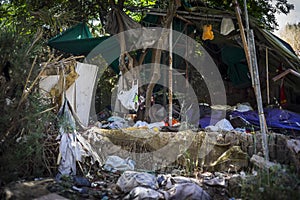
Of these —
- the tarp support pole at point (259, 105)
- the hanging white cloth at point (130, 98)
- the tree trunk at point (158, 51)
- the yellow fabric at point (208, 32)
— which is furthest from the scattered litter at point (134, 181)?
the yellow fabric at point (208, 32)

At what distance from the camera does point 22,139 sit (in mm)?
3117

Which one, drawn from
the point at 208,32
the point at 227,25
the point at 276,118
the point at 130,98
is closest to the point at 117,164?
the point at 130,98

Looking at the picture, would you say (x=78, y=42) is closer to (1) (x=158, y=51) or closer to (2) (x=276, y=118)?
(1) (x=158, y=51)

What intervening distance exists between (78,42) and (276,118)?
385 centimetres

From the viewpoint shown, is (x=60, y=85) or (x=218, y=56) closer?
(x=60, y=85)

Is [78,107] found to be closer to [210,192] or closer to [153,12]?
[153,12]

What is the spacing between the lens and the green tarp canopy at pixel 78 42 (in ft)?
20.4

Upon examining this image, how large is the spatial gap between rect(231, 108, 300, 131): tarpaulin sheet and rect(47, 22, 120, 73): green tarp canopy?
2832mm

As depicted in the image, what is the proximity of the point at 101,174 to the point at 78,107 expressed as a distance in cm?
172

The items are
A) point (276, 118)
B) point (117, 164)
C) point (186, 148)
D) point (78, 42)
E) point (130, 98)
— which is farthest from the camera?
point (78, 42)

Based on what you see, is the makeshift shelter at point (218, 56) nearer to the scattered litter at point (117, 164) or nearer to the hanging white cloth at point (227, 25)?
the hanging white cloth at point (227, 25)

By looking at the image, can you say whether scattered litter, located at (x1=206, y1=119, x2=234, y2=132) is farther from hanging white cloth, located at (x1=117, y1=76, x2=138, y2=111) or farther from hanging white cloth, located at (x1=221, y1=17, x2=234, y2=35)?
hanging white cloth, located at (x1=221, y1=17, x2=234, y2=35)

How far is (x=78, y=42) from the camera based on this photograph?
246 inches

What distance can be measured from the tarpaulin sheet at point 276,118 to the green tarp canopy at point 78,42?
9.29ft
